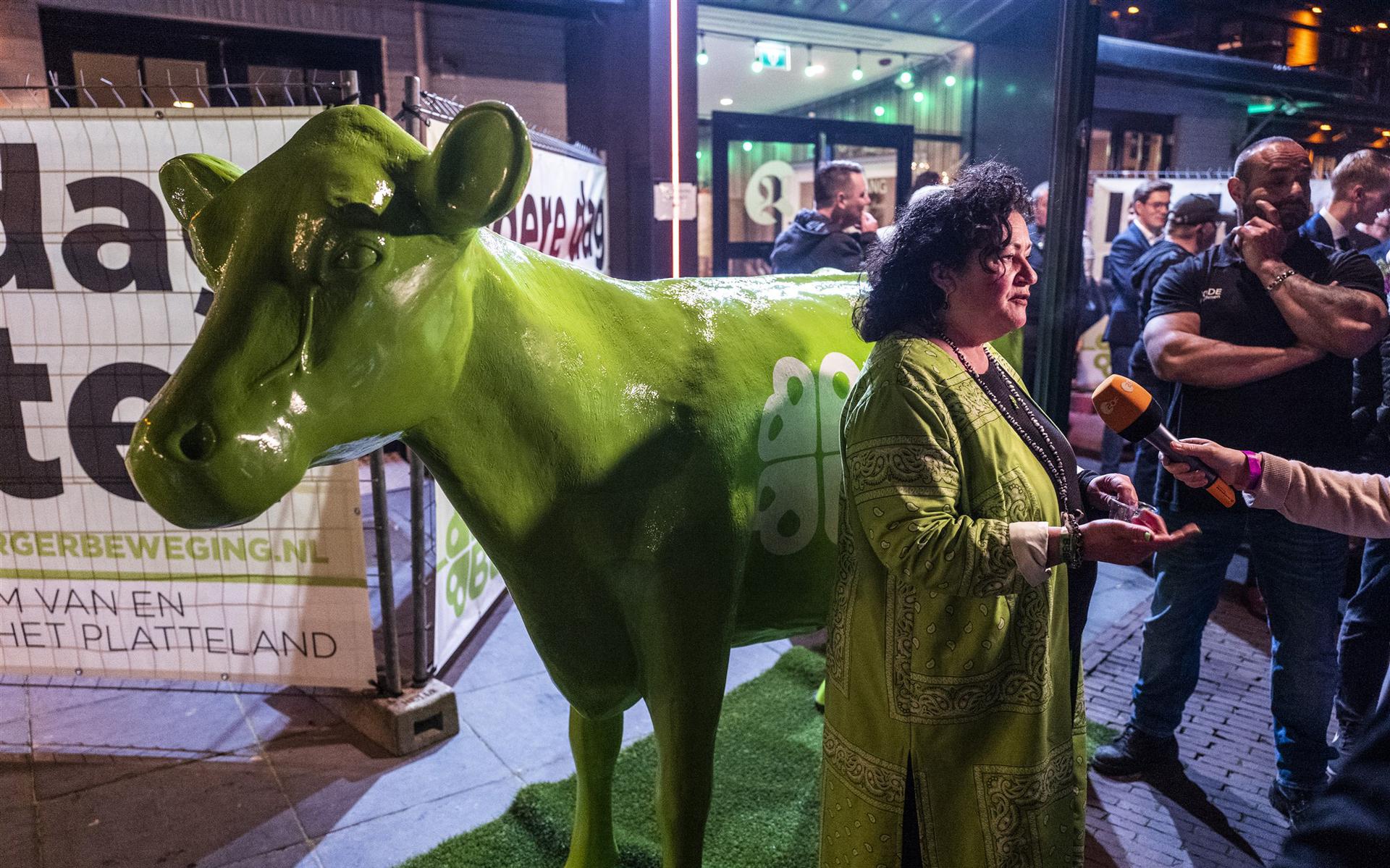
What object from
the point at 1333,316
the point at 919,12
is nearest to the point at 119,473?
the point at 1333,316

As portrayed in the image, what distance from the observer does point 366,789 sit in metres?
3.14

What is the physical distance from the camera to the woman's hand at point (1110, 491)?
179 centimetres

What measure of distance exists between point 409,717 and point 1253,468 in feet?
9.81

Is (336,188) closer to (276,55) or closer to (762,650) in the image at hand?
(762,650)

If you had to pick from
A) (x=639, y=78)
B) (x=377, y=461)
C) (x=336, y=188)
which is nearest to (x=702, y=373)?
(x=336, y=188)

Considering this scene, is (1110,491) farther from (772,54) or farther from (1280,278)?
(772,54)

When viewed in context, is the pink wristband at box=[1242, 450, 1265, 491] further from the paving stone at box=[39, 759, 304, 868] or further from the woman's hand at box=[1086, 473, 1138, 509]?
the paving stone at box=[39, 759, 304, 868]

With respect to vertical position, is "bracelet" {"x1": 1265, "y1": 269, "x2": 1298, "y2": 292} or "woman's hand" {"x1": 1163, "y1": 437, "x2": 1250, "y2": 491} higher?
"bracelet" {"x1": 1265, "y1": 269, "x2": 1298, "y2": 292}

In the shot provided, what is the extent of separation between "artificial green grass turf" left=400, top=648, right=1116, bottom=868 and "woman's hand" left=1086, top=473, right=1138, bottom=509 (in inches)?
47.6

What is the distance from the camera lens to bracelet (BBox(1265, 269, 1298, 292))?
2818 mm

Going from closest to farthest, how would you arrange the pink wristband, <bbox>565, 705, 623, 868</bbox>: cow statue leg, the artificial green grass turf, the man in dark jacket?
the pink wristband → <bbox>565, 705, 623, 868</bbox>: cow statue leg → the artificial green grass turf → the man in dark jacket

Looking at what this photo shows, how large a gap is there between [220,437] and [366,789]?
7.72 feet

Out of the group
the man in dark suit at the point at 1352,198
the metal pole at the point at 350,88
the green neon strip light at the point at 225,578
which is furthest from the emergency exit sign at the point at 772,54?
the green neon strip light at the point at 225,578

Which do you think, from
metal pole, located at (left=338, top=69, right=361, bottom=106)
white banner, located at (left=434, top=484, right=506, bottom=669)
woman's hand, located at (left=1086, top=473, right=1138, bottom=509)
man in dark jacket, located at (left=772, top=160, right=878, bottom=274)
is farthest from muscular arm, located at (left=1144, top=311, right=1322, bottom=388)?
metal pole, located at (left=338, top=69, right=361, bottom=106)
